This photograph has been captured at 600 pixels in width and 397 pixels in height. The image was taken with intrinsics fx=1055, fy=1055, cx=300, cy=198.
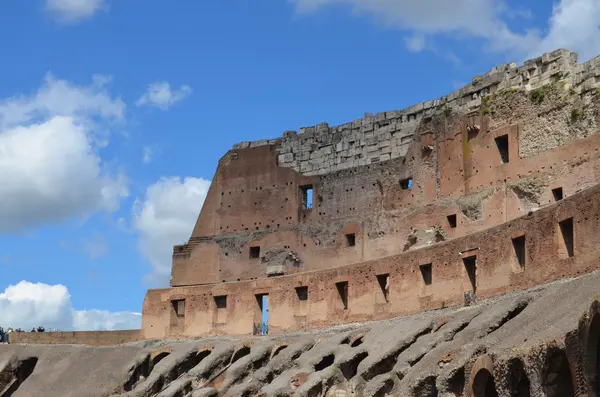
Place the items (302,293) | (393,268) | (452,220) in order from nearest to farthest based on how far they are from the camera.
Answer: (393,268)
(302,293)
(452,220)

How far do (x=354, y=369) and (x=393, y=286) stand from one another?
15.0 feet

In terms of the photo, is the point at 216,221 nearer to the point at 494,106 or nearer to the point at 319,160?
the point at 319,160

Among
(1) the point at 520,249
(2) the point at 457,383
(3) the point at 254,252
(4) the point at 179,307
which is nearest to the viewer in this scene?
(2) the point at 457,383

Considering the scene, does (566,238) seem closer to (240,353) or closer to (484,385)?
(484,385)

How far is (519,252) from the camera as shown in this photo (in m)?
26.8

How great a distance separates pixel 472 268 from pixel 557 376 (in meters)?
10.4

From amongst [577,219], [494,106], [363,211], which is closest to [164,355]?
[363,211]

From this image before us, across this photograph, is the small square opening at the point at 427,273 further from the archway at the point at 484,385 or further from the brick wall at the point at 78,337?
the brick wall at the point at 78,337

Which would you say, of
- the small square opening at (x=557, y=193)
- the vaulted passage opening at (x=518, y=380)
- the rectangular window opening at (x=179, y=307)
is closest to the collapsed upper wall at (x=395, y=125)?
the small square opening at (x=557, y=193)

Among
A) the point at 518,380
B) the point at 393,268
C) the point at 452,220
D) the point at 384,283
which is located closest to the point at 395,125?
the point at 452,220

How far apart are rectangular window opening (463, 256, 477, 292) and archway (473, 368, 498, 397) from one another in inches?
299

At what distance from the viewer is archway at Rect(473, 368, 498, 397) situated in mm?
20781

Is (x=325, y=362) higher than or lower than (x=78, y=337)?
lower

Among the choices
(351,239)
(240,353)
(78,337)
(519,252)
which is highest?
(351,239)
